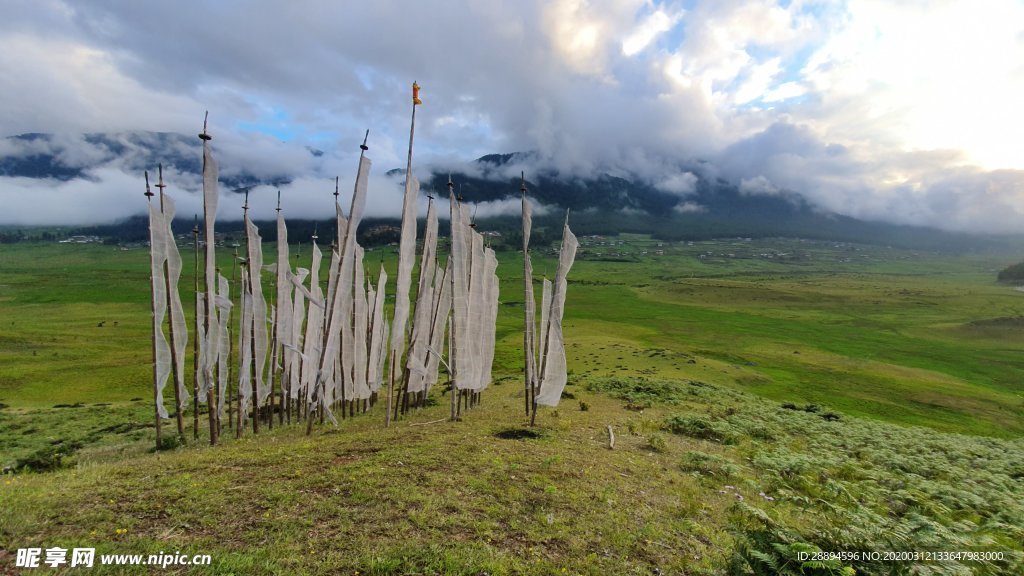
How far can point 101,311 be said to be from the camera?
94812 millimetres

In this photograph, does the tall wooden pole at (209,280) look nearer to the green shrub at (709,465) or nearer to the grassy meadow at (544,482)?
the grassy meadow at (544,482)

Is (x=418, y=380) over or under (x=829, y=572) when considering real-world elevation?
under

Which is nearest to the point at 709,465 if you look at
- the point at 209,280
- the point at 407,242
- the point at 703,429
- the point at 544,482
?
the point at 703,429

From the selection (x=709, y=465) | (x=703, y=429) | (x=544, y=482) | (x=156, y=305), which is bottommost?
(x=703, y=429)

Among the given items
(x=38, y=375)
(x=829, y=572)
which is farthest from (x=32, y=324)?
(x=829, y=572)

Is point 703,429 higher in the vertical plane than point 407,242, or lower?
lower

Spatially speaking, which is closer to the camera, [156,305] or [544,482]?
[544,482]

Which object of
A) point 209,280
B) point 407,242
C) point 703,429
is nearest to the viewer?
point 209,280

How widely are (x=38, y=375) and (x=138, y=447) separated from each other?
37.5 meters

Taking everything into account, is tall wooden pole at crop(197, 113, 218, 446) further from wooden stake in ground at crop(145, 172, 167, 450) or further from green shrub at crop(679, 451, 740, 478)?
green shrub at crop(679, 451, 740, 478)

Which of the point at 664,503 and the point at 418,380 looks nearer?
the point at 664,503

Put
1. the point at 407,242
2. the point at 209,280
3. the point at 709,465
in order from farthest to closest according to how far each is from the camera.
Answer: the point at 407,242 < the point at 209,280 < the point at 709,465

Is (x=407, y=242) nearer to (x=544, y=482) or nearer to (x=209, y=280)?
(x=209, y=280)

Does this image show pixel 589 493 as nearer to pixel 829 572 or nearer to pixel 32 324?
pixel 829 572
